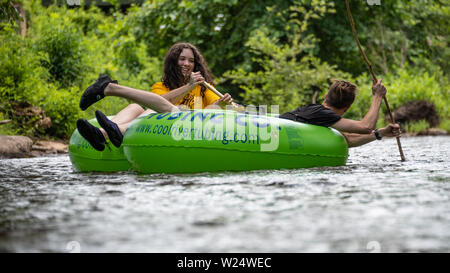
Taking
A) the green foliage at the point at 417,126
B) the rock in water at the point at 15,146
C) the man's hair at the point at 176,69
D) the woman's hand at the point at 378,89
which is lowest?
the green foliage at the point at 417,126

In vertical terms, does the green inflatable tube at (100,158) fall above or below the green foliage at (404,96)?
below

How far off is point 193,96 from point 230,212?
2.63 m

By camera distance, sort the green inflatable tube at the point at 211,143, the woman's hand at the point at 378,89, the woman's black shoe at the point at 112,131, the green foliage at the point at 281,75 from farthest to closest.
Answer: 1. the green foliage at the point at 281,75
2. the woman's hand at the point at 378,89
3. the woman's black shoe at the point at 112,131
4. the green inflatable tube at the point at 211,143

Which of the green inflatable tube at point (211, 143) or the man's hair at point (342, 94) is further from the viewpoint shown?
the man's hair at point (342, 94)

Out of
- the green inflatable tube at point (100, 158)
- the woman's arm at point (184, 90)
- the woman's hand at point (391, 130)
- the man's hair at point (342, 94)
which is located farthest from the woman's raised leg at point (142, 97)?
the woman's hand at point (391, 130)

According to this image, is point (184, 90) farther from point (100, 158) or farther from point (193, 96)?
point (100, 158)

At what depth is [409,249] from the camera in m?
1.96

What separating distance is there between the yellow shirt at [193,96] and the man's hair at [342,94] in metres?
1.08

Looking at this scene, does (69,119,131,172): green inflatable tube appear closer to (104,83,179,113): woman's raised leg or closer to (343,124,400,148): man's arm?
(104,83,179,113): woman's raised leg

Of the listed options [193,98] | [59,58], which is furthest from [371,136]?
Answer: [59,58]

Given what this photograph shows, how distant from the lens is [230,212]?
257 cm

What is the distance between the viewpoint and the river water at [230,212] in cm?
204

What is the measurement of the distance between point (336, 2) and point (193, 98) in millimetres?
8559

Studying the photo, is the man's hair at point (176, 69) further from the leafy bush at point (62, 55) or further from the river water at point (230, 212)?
the leafy bush at point (62, 55)
